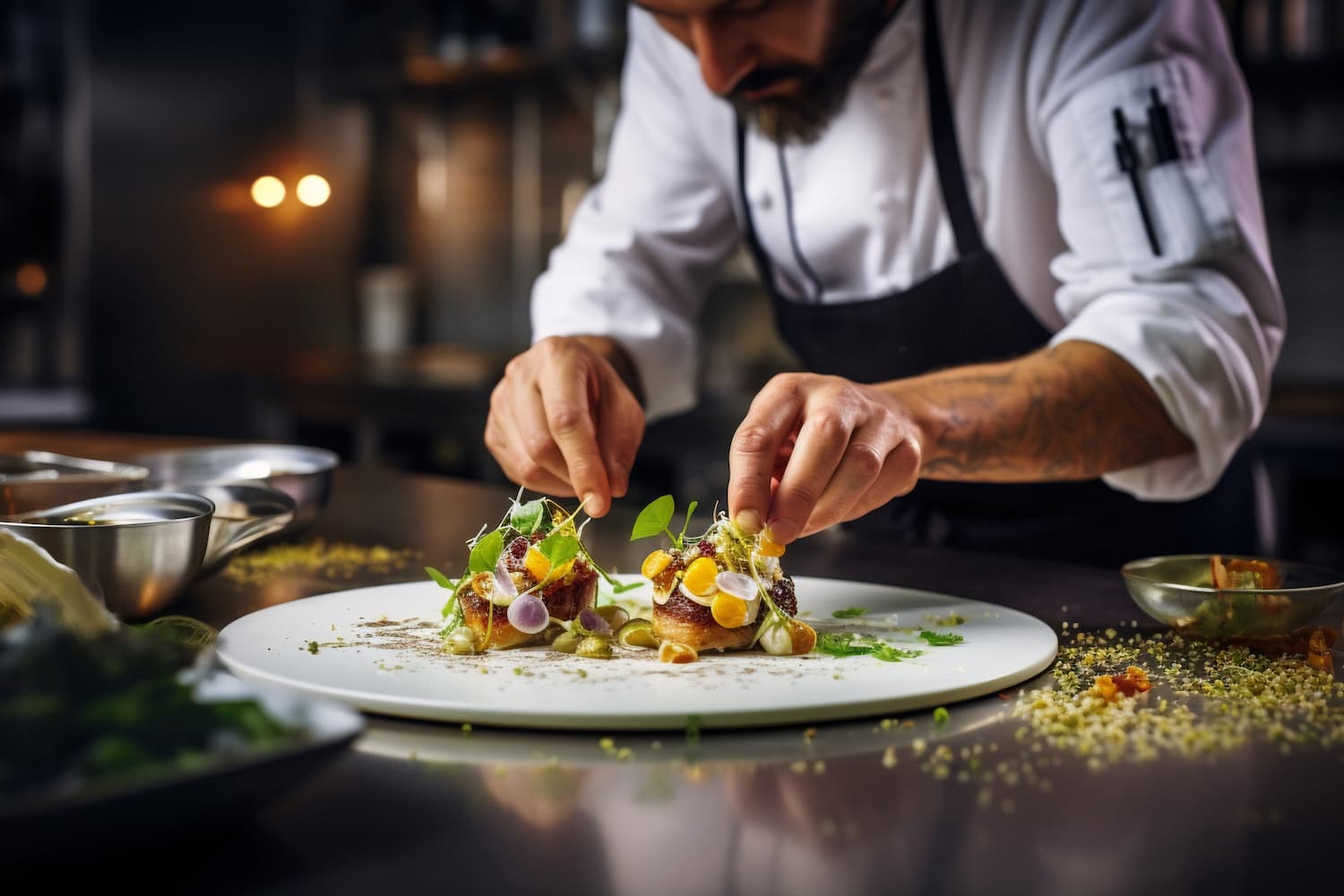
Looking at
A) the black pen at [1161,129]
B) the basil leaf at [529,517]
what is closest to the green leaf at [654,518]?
the basil leaf at [529,517]

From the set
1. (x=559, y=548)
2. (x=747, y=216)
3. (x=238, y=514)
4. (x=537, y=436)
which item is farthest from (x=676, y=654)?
(x=747, y=216)

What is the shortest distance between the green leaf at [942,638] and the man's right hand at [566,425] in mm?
361

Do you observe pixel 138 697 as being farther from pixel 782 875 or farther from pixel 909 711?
pixel 909 711

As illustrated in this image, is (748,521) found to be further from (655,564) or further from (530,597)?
(530,597)

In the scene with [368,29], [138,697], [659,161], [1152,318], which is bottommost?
[138,697]

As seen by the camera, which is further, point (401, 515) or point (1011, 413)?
point (401, 515)

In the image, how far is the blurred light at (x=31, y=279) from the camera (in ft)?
15.5

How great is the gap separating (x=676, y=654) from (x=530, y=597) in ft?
0.50

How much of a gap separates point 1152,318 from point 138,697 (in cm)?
120

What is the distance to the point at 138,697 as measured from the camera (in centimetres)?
60

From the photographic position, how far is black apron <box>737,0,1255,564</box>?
1.82 m

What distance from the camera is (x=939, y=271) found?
1.87 m

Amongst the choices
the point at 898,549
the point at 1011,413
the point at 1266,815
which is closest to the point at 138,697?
the point at 1266,815

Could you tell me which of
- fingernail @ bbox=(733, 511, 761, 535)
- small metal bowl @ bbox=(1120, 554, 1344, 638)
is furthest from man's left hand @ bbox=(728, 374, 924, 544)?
small metal bowl @ bbox=(1120, 554, 1344, 638)
